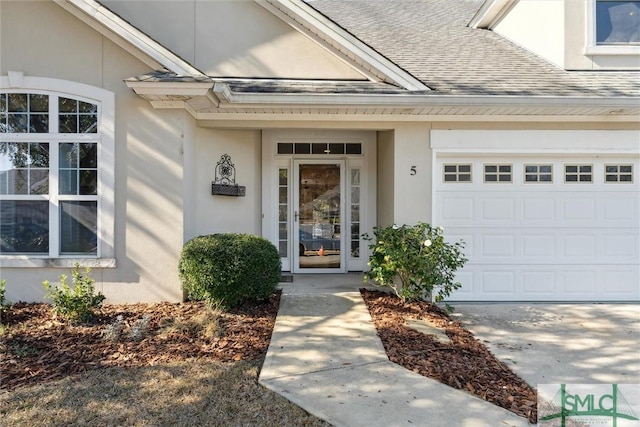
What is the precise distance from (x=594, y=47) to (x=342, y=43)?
484 centimetres

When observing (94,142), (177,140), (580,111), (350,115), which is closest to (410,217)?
(350,115)

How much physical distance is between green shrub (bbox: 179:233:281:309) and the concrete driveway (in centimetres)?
301

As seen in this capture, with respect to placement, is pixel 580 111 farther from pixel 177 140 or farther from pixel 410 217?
pixel 177 140

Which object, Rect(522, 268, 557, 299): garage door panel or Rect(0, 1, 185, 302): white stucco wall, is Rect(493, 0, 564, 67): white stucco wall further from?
Rect(0, 1, 185, 302): white stucco wall

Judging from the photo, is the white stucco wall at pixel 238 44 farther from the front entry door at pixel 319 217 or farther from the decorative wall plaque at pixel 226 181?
the front entry door at pixel 319 217

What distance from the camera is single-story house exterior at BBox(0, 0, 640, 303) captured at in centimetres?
614

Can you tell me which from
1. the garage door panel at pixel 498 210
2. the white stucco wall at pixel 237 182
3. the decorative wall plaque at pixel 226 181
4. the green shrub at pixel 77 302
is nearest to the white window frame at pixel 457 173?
the garage door panel at pixel 498 210

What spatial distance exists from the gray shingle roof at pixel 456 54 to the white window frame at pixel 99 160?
502 cm

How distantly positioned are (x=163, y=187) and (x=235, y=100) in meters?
1.74

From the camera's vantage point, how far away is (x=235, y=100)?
6.39 m

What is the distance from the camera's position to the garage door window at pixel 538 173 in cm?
720

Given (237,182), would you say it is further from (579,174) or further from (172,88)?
(579,174)

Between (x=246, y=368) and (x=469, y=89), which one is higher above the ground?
(x=469, y=89)

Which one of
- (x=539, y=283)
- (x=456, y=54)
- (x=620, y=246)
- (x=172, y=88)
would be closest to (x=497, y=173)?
(x=539, y=283)
